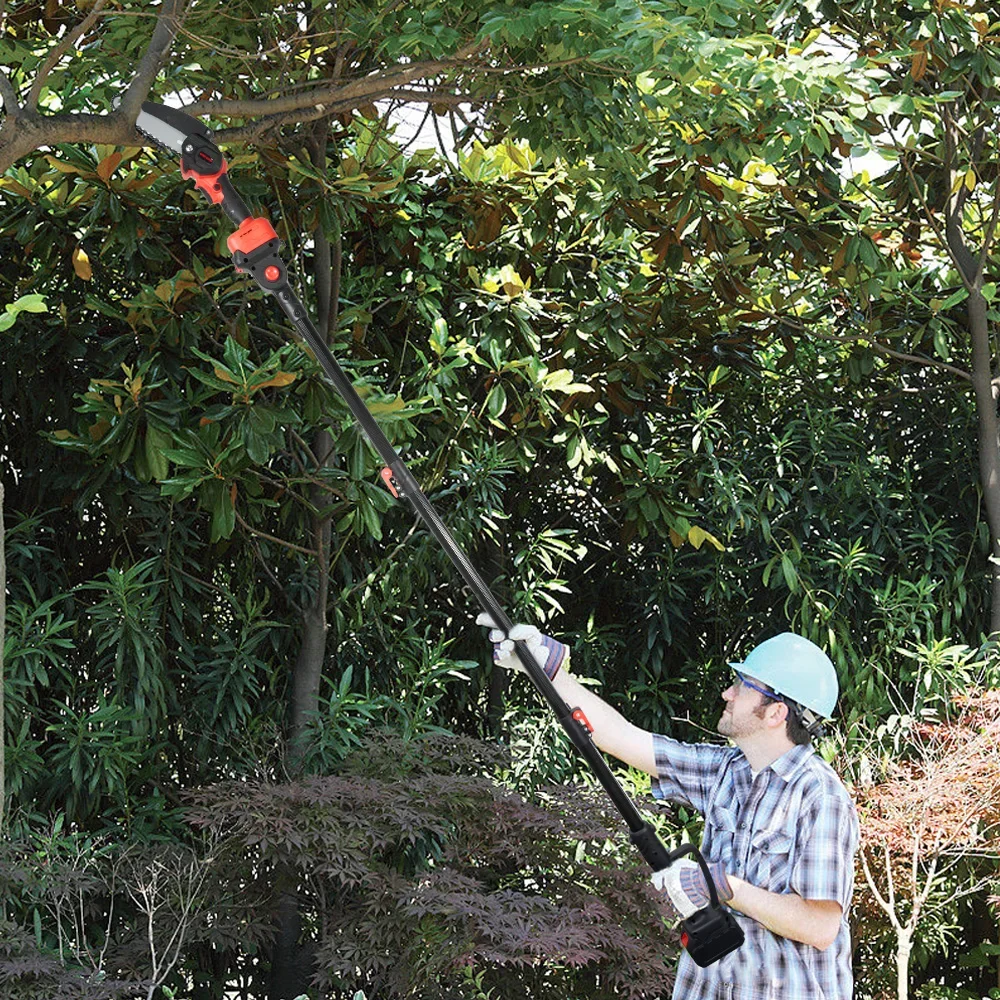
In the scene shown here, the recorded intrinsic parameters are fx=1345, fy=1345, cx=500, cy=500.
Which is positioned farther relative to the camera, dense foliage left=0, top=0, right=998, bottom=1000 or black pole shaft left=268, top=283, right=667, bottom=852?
dense foliage left=0, top=0, right=998, bottom=1000

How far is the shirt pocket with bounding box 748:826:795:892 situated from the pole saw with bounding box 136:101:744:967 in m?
0.11

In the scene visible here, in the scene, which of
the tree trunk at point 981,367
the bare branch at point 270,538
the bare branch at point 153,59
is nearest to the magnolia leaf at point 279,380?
the bare branch at point 270,538

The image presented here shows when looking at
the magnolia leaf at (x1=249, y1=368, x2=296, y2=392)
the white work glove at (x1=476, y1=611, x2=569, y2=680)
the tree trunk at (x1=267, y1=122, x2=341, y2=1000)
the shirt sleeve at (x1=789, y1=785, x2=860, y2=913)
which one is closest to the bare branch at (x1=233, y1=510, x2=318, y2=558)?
the tree trunk at (x1=267, y1=122, x2=341, y2=1000)

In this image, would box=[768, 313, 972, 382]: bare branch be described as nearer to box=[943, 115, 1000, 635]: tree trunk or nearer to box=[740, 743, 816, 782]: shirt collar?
box=[943, 115, 1000, 635]: tree trunk

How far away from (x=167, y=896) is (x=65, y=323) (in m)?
1.46

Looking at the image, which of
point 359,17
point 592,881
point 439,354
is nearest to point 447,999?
point 592,881

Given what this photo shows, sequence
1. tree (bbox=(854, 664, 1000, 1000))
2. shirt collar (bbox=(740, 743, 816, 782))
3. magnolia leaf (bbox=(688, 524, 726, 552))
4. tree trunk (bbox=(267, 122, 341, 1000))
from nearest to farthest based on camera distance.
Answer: shirt collar (bbox=(740, 743, 816, 782)), tree (bbox=(854, 664, 1000, 1000)), tree trunk (bbox=(267, 122, 341, 1000)), magnolia leaf (bbox=(688, 524, 726, 552))

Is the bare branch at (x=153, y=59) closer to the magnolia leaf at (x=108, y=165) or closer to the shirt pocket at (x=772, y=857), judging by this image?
the magnolia leaf at (x=108, y=165)

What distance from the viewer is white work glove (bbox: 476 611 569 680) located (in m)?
1.83

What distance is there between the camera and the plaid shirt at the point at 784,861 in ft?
6.16

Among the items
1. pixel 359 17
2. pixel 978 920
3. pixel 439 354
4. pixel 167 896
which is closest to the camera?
pixel 359 17

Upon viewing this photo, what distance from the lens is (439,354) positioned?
11.9 ft

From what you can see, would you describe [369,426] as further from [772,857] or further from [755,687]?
[772,857]

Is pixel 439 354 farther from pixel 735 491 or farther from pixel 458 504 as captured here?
pixel 735 491
